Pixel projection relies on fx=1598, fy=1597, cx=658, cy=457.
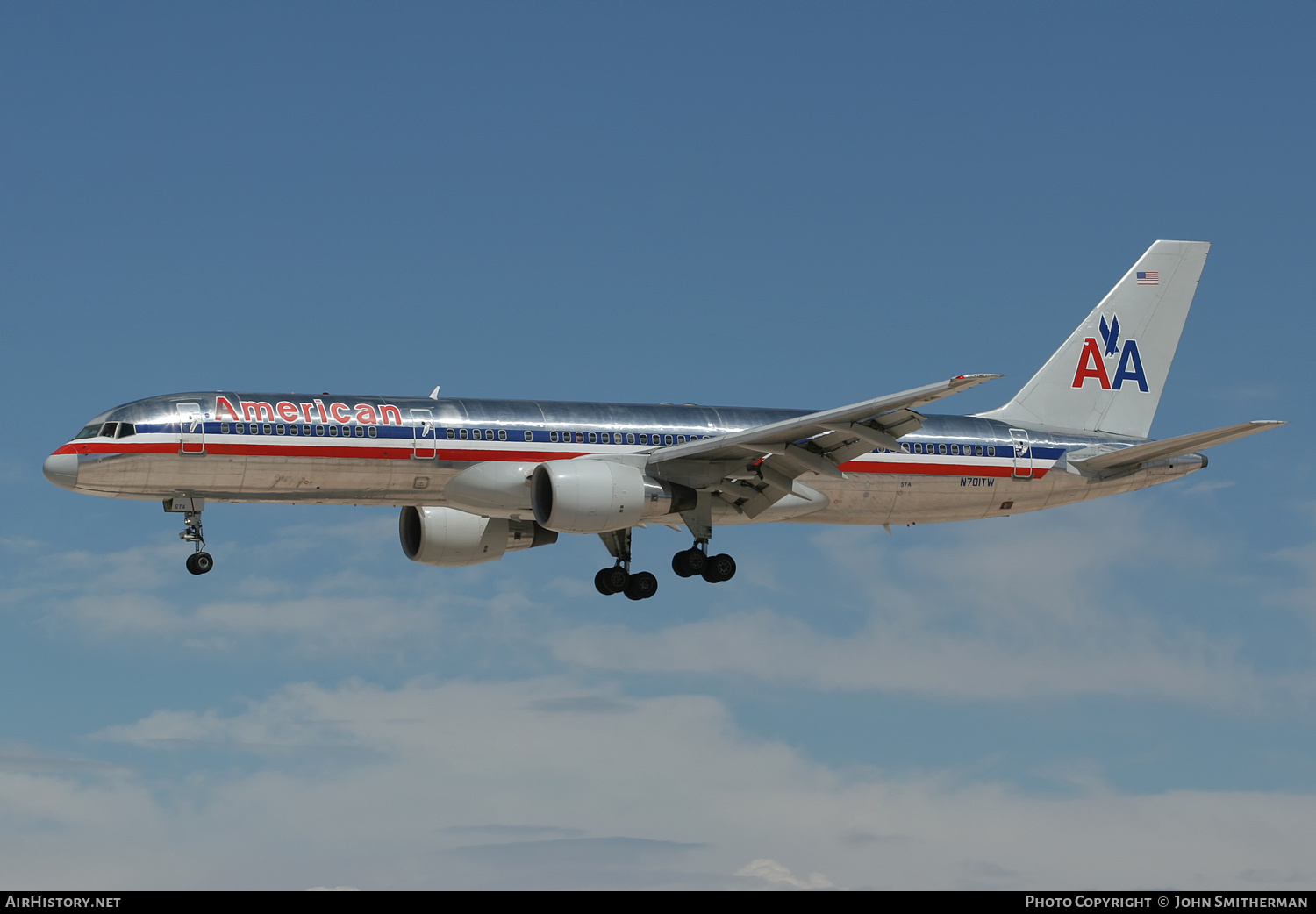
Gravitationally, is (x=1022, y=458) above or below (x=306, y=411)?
above

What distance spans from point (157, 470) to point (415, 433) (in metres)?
6.36

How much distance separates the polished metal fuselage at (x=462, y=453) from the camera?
39.2 m

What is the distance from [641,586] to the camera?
45.2m

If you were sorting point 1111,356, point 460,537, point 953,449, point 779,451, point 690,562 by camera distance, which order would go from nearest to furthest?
point 779,451 < point 690,562 < point 953,449 < point 460,537 < point 1111,356

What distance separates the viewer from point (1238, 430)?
132 feet

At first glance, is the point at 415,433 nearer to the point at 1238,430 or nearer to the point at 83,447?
the point at 83,447

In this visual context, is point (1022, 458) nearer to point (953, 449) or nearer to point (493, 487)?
point (953, 449)

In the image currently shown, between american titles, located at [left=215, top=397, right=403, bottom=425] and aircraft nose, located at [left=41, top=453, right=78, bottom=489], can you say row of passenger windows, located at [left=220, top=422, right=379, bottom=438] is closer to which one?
american titles, located at [left=215, top=397, right=403, bottom=425]

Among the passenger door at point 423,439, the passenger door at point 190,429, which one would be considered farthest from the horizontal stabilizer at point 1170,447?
the passenger door at point 190,429

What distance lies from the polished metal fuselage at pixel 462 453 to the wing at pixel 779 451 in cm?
100

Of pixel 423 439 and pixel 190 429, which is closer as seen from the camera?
pixel 190 429

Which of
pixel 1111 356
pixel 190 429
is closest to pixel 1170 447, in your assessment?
pixel 1111 356

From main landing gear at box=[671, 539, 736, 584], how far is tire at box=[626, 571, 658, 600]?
1539 millimetres

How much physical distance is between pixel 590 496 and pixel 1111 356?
20.1 m
